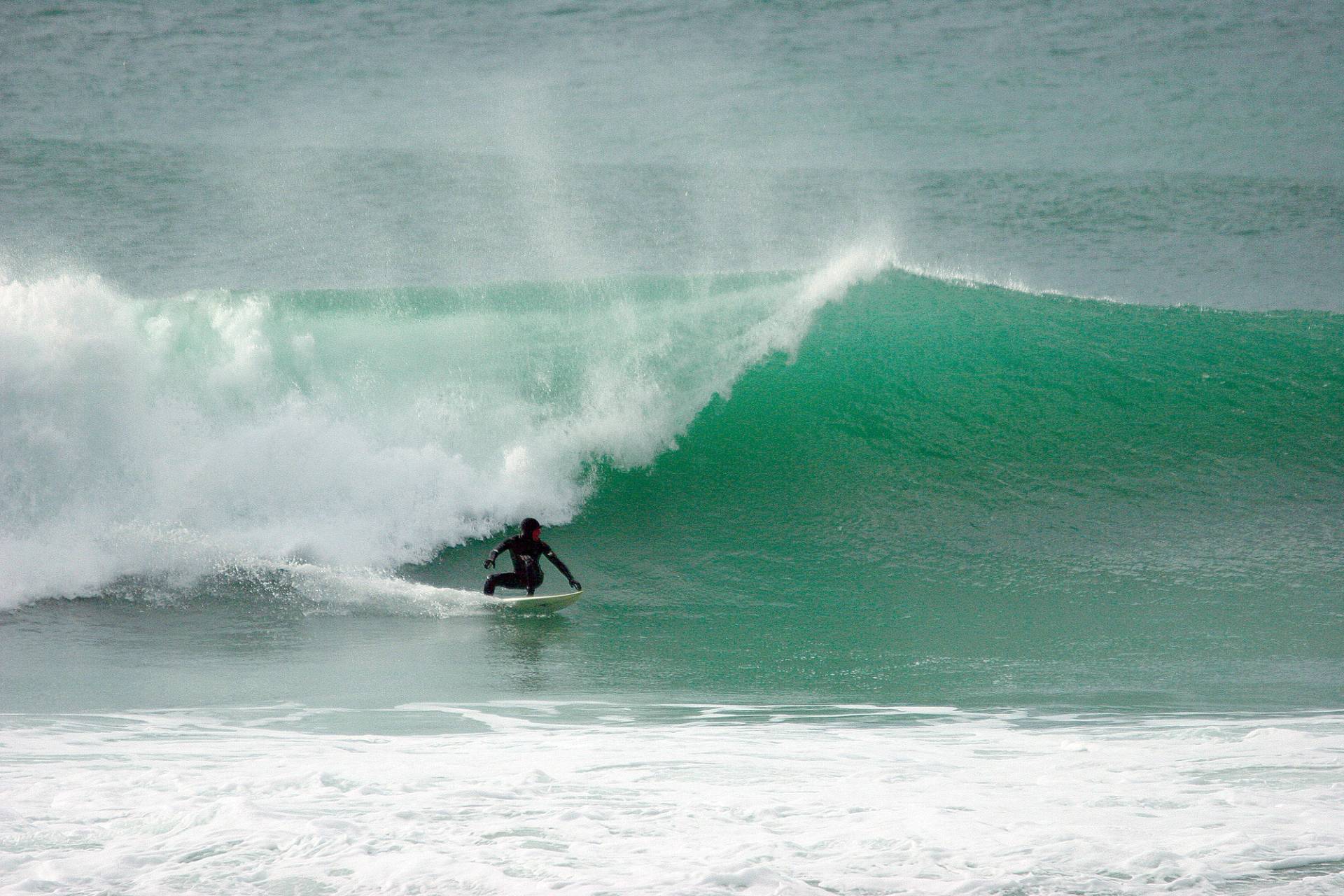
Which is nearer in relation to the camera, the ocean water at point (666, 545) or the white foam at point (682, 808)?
the white foam at point (682, 808)

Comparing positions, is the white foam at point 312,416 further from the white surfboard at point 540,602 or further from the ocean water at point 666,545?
the white surfboard at point 540,602

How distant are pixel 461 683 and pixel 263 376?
560 cm

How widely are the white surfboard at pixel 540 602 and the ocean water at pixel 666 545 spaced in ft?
0.30

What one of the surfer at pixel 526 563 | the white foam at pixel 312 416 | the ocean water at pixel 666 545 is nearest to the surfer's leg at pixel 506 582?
the surfer at pixel 526 563

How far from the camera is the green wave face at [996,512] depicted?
611cm

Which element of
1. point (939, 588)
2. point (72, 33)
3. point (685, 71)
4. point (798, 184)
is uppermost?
point (72, 33)

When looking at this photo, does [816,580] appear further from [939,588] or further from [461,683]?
[461,683]

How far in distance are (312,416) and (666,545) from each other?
3.46 meters

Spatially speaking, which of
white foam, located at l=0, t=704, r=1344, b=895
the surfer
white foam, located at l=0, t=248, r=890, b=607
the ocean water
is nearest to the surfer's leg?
the surfer

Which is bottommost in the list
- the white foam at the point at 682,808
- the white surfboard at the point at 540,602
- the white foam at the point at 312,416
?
the white foam at the point at 682,808

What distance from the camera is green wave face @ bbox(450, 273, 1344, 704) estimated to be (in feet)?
20.0

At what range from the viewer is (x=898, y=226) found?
2080 centimetres

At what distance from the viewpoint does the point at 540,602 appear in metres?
7.04

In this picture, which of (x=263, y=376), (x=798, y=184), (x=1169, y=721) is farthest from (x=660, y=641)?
(x=798, y=184)
